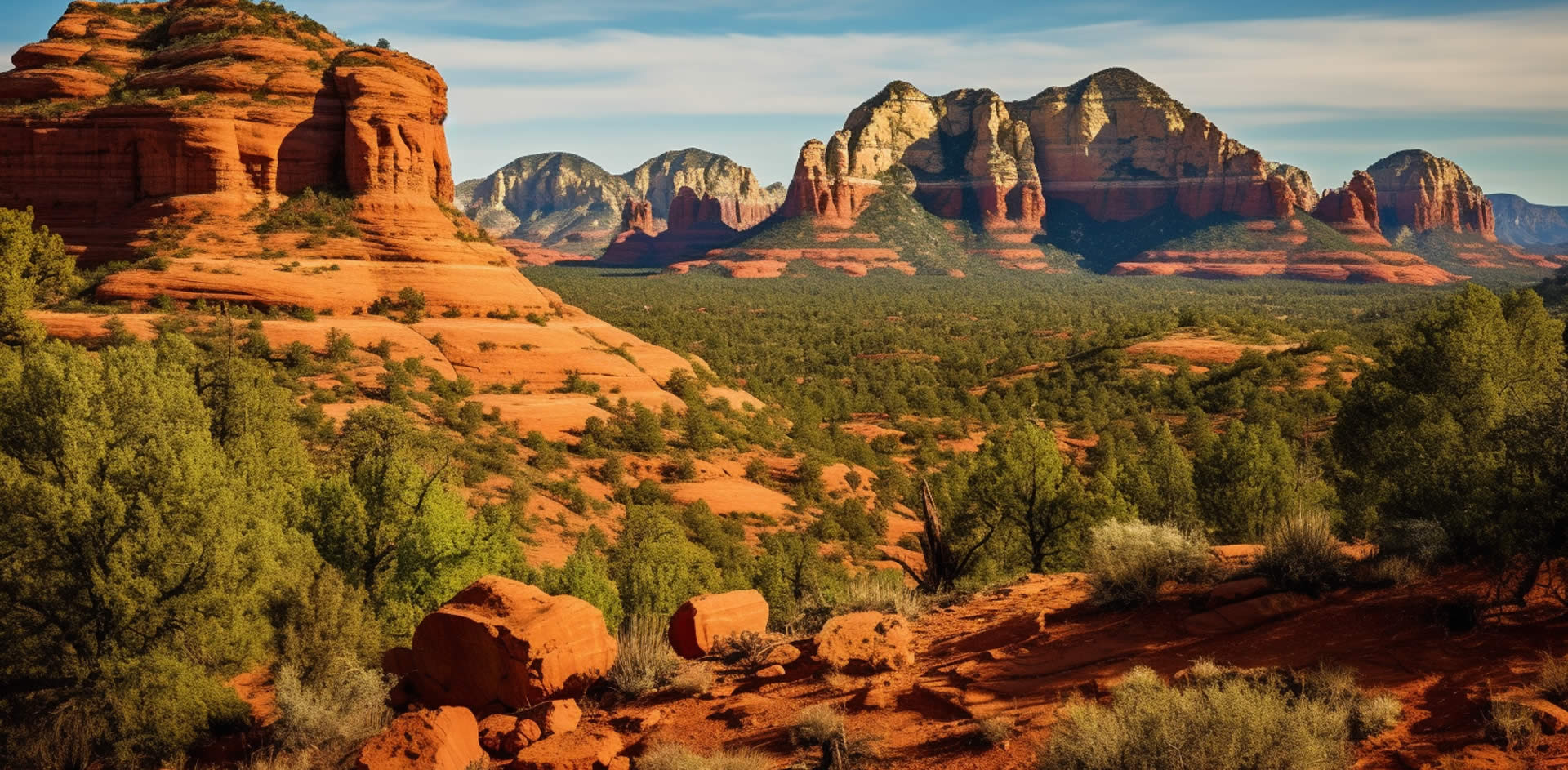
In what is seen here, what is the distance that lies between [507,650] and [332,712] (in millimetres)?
2129

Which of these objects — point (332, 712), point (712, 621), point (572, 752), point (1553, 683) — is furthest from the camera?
point (712, 621)

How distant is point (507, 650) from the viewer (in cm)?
1062

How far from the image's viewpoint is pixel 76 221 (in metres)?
43.2

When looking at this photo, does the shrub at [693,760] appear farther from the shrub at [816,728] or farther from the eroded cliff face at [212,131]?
the eroded cliff face at [212,131]

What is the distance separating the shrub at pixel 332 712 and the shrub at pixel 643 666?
9.08 ft

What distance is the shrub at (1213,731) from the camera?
252 inches

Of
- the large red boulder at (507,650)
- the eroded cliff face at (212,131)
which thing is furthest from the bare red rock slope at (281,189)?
the large red boulder at (507,650)

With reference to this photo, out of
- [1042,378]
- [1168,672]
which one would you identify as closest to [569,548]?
[1168,672]

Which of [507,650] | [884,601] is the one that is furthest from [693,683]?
[884,601]

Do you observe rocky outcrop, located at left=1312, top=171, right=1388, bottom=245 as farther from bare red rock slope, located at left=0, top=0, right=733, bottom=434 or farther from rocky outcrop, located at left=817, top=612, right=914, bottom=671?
rocky outcrop, located at left=817, top=612, right=914, bottom=671

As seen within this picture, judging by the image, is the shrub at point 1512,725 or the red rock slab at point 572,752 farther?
the red rock slab at point 572,752

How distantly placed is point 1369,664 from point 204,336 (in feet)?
123

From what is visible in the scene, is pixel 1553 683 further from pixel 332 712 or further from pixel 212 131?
A: pixel 212 131

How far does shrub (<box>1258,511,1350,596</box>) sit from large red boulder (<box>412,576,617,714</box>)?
8072 mm
